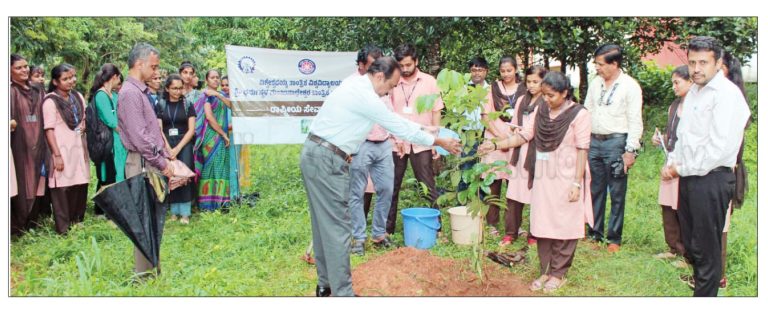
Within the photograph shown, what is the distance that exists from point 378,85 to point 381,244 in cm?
156

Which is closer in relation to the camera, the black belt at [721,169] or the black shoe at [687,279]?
the black belt at [721,169]

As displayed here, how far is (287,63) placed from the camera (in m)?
6.27

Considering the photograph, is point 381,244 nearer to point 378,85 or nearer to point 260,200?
point 378,85

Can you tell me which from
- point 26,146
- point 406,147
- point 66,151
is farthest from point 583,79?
point 26,146

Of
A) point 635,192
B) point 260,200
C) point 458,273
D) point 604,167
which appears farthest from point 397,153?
point 635,192

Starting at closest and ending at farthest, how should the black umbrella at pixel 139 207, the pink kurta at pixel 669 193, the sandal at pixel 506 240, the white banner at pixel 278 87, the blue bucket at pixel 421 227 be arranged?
1. the black umbrella at pixel 139 207
2. the pink kurta at pixel 669 193
3. the blue bucket at pixel 421 227
4. the sandal at pixel 506 240
5. the white banner at pixel 278 87

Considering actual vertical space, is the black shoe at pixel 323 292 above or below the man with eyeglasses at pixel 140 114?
below

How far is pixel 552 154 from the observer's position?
3.92m

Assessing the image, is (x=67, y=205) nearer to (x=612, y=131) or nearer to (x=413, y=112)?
(x=413, y=112)

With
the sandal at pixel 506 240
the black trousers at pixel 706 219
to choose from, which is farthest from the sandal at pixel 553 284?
the sandal at pixel 506 240

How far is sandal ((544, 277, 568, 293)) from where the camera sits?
391 cm

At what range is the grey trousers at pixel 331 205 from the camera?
3.60 meters

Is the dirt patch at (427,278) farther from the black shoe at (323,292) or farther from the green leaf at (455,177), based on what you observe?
the green leaf at (455,177)

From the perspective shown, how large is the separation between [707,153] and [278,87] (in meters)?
4.21
